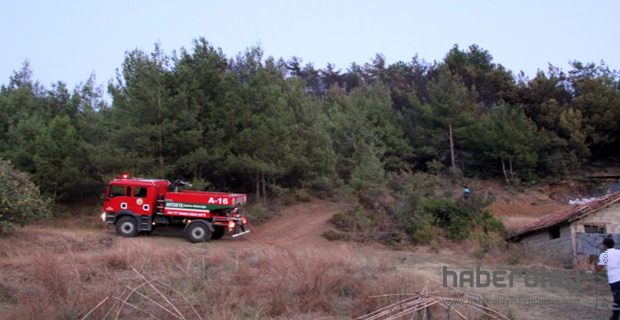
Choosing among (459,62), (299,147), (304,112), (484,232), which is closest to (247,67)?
(304,112)

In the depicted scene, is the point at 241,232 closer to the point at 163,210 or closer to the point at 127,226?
the point at 163,210

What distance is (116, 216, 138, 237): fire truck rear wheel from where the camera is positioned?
23.0m

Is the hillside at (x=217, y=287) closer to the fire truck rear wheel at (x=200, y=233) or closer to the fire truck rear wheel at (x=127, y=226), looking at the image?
the fire truck rear wheel at (x=200, y=233)

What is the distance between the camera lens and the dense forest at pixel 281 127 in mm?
28812

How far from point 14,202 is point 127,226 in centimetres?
480

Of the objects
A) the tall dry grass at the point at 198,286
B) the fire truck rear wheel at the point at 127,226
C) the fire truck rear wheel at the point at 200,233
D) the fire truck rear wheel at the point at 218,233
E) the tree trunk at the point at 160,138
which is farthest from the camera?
the tree trunk at the point at 160,138

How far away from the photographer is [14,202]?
1948 centimetres

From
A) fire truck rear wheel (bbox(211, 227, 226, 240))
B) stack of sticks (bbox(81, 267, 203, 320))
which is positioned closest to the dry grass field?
stack of sticks (bbox(81, 267, 203, 320))

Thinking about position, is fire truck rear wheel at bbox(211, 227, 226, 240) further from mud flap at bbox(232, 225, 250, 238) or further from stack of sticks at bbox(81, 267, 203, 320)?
stack of sticks at bbox(81, 267, 203, 320)

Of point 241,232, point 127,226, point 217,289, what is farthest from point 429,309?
point 127,226

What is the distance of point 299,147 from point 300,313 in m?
22.5

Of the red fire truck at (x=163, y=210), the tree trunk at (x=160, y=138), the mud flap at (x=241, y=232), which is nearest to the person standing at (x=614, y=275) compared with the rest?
the red fire truck at (x=163, y=210)

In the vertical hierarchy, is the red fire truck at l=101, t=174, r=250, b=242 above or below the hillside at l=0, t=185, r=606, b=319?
above

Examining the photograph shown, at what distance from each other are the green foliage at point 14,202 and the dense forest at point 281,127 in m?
6.38
